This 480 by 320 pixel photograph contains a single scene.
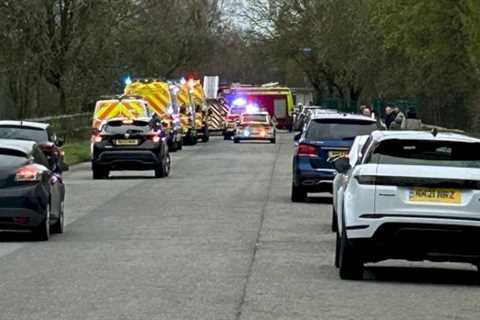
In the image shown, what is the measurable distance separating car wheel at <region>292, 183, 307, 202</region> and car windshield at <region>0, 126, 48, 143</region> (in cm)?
547

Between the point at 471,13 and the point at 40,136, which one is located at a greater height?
the point at 471,13

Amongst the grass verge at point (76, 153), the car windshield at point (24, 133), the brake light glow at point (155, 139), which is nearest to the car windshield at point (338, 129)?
the car windshield at point (24, 133)

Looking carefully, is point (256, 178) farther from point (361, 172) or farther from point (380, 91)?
point (380, 91)

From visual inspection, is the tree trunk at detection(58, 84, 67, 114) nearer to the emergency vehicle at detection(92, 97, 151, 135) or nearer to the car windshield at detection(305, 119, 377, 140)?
the emergency vehicle at detection(92, 97, 151, 135)

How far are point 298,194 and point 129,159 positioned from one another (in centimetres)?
865

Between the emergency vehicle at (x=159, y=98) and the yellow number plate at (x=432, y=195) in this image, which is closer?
the yellow number plate at (x=432, y=195)

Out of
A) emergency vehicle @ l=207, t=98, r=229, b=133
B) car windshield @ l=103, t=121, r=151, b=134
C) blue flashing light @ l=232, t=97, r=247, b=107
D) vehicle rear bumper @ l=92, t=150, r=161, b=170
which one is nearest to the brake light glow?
car windshield @ l=103, t=121, r=151, b=134

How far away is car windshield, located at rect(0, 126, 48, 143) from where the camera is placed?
27.7m

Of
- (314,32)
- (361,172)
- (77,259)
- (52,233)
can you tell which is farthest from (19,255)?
(314,32)

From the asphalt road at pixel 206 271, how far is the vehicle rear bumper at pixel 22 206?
12.4 inches

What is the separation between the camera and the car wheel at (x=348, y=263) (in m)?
13.7

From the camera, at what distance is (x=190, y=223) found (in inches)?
833

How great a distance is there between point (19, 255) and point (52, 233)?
3.33 metres

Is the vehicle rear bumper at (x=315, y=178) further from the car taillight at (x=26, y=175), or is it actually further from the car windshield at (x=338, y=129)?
the car taillight at (x=26, y=175)
